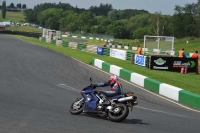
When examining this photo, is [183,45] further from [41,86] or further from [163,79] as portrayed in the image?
[41,86]

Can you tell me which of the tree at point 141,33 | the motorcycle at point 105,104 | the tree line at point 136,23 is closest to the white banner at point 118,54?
the motorcycle at point 105,104

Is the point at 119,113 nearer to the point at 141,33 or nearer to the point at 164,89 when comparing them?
the point at 164,89

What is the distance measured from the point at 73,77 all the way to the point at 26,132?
12.7m

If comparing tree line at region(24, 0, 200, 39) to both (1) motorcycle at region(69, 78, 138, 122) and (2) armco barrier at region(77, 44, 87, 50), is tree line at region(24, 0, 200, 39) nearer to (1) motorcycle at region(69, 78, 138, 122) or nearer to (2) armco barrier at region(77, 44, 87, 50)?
(2) armco barrier at region(77, 44, 87, 50)

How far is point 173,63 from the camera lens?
28656 millimetres

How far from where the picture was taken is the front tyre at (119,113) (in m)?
9.80

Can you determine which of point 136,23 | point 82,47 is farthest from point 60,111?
point 136,23

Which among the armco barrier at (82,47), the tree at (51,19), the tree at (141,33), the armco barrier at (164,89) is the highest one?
the tree at (51,19)

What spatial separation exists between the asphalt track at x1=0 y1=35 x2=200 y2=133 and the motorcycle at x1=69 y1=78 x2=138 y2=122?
190 millimetres

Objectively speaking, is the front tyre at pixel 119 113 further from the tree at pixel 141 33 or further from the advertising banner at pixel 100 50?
the tree at pixel 141 33

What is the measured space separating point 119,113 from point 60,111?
7.28 feet

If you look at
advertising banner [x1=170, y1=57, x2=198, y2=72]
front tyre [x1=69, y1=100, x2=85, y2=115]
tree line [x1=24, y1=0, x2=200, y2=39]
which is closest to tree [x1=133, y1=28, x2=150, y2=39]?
tree line [x1=24, y1=0, x2=200, y2=39]

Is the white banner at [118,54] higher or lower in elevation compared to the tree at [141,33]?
lower

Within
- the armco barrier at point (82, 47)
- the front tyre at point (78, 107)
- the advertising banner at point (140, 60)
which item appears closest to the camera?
the front tyre at point (78, 107)
